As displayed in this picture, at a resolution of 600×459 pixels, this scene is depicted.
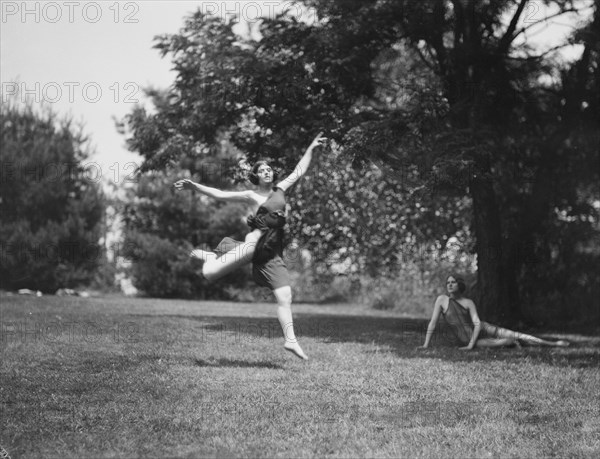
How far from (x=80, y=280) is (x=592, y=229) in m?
21.2

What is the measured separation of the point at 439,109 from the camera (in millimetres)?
14172

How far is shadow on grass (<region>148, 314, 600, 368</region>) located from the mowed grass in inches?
3.8

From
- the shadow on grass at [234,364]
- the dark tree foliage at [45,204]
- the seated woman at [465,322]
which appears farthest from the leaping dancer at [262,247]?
the dark tree foliage at [45,204]

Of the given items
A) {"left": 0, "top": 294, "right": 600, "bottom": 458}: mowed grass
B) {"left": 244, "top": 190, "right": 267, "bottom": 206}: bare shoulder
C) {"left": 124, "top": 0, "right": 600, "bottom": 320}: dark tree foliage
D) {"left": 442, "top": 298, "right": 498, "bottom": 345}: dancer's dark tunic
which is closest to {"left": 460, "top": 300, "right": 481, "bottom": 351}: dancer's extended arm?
{"left": 442, "top": 298, "right": 498, "bottom": 345}: dancer's dark tunic

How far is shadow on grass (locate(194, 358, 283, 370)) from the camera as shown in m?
8.53

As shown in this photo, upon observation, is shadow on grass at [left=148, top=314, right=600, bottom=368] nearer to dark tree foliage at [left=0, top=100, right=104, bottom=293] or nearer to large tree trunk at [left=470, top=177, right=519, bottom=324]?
large tree trunk at [left=470, top=177, right=519, bottom=324]

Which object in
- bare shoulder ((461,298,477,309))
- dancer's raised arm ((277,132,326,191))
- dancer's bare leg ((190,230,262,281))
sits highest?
dancer's raised arm ((277,132,326,191))

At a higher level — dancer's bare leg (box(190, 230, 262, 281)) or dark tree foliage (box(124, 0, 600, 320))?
dark tree foliage (box(124, 0, 600, 320))

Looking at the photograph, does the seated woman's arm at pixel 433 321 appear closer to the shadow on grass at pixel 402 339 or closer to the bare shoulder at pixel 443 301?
the bare shoulder at pixel 443 301

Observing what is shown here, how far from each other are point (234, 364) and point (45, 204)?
2290cm

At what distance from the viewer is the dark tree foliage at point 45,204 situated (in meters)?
28.4

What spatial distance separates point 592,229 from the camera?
56.2 ft

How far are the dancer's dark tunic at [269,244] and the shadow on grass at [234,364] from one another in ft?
3.18

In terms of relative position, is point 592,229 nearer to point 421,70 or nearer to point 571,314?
point 571,314
